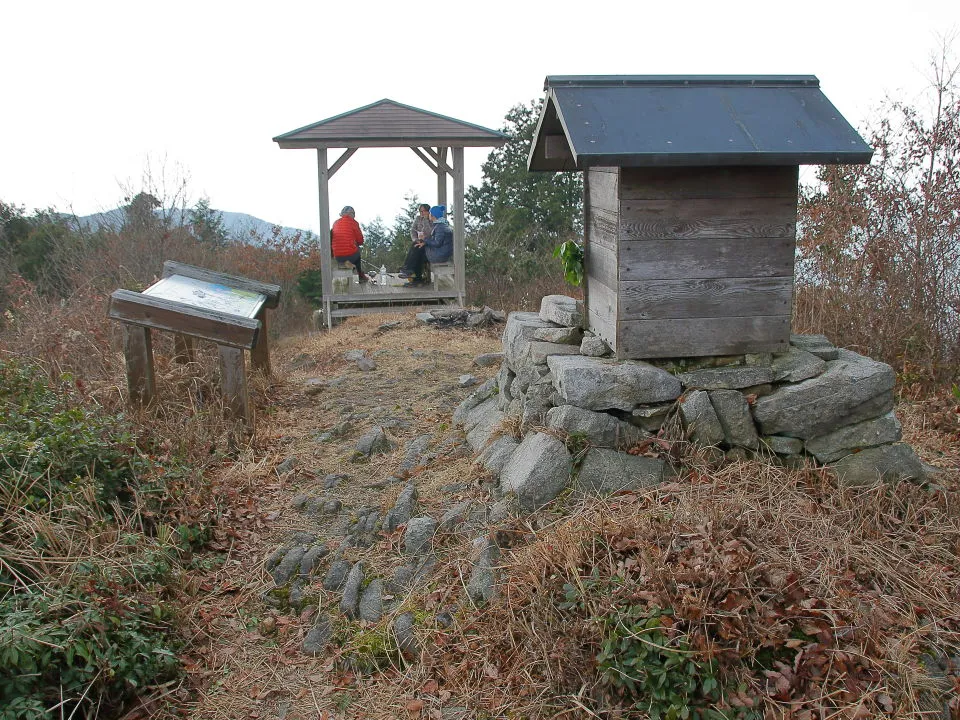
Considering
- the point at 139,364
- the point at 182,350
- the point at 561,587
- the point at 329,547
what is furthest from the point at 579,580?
the point at 182,350

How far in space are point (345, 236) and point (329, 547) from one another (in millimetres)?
8416

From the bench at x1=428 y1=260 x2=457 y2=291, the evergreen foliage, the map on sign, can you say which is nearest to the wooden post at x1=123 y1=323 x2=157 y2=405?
the map on sign

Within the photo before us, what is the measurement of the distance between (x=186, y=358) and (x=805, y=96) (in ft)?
17.6

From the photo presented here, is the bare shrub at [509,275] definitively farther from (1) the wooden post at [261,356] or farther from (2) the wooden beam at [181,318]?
(2) the wooden beam at [181,318]

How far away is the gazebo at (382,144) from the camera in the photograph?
1219 centimetres

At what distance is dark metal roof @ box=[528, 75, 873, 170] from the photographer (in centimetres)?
469

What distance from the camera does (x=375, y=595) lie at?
15.0ft

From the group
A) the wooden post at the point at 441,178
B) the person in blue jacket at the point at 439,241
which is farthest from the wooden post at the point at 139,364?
the wooden post at the point at 441,178

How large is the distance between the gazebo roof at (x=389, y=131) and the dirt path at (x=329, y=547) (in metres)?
5.02

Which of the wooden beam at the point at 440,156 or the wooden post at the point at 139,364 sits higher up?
the wooden beam at the point at 440,156

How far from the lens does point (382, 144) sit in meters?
12.3

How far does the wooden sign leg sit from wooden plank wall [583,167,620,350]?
276 cm

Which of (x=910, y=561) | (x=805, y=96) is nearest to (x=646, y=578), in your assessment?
(x=910, y=561)

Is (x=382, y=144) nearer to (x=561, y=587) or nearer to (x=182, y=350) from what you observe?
(x=182, y=350)
